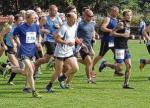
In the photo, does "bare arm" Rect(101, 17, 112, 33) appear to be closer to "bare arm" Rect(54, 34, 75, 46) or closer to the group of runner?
the group of runner

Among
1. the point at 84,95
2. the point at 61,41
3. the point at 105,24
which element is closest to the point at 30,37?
the point at 61,41

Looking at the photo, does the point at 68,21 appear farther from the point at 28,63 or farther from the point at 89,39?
the point at 89,39

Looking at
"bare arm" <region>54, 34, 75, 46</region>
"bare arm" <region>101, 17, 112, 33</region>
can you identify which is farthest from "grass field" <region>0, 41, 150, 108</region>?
"bare arm" <region>101, 17, 112, 33</region>

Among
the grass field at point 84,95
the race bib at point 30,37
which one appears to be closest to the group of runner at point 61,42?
the race bib at point 30,37

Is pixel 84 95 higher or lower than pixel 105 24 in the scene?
lower

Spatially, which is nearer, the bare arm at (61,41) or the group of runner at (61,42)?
the group of runner at (61,42)

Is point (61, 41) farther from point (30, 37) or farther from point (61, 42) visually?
point (30, 37)

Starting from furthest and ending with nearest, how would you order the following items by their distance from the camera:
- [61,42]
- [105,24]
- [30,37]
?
[105,24], [61,42], [30,37]

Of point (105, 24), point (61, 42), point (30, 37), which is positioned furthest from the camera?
point (105, 24)

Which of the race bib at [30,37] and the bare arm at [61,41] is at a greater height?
the race bib at [30,37]

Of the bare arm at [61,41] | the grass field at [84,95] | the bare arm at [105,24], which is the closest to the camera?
the grass field at [84,95]

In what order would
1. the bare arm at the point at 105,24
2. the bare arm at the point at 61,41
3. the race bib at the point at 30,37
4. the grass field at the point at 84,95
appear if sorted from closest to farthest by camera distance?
1. the grass field at the point at 84,95
2. the race bib at the point at 30,37
3. the bare arm at the point at 61,41
4. the bare arm at the point at 105,24

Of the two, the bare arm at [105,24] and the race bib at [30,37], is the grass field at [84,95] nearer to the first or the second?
the race bib at [30,37]

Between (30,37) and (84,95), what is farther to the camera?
(84,95)
